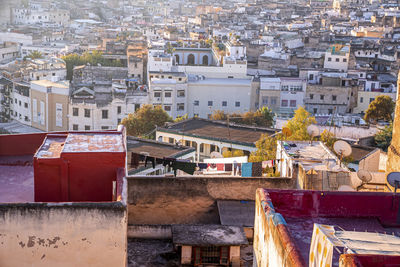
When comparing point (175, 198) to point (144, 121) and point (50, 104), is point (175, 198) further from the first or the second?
point (50, 104)

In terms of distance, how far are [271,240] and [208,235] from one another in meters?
2.48

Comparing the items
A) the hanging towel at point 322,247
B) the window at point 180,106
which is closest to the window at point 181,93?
the window at point 180,106

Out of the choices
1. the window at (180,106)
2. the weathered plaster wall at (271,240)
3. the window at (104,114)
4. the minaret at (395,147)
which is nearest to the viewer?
the weathered plaster wall at (271,240)

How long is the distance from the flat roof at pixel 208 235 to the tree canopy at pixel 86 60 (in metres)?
29.0

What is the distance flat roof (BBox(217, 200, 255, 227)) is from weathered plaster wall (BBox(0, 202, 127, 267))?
2.09m

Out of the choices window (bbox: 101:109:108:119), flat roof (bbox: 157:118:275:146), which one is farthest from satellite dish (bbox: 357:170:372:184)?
window (bbox: 101:109:108:119)

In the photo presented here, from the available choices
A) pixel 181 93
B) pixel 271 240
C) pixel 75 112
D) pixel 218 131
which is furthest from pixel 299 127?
pixel 271 240

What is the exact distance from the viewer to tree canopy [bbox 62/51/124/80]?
115ft

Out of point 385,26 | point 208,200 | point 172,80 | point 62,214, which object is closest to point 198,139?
point 172,80

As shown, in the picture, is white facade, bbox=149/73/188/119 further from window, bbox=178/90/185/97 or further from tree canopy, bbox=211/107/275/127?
tree canopy, bbox=211/107/275/127

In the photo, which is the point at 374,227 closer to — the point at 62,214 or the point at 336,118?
the point at 62,214

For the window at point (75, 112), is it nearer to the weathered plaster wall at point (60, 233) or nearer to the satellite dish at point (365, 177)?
the satellite dish at point (365, 177)

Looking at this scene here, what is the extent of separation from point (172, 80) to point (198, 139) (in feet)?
26.9

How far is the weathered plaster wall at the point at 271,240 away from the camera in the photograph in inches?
131
